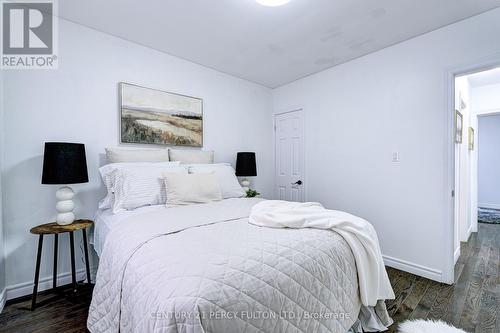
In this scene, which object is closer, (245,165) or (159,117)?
(159,117)

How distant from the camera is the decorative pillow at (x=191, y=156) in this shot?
2.70 m

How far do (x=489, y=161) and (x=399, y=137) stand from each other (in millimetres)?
5716

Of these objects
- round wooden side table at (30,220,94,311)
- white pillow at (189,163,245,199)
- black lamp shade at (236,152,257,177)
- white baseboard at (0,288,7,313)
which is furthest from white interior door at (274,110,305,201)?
white baseboard at (0,288,7,313)

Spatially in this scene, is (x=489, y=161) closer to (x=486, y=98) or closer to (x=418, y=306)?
(x=486, y=98)

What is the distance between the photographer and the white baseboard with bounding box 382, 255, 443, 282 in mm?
2301

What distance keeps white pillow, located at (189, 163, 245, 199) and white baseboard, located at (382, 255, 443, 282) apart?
6.20 ft

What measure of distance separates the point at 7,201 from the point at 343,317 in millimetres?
2712

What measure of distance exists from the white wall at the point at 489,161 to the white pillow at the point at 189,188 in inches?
295

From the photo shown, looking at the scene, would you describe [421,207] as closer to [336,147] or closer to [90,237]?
[336,147]

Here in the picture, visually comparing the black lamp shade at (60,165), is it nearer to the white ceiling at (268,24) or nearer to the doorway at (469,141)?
the white ceiling at (268,24)

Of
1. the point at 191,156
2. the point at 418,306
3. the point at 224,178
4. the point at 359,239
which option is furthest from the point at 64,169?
the point at 418,306

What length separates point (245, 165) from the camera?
3287 millimetres

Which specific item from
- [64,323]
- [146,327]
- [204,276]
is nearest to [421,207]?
[204,276]

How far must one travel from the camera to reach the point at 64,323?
5.48 feet
